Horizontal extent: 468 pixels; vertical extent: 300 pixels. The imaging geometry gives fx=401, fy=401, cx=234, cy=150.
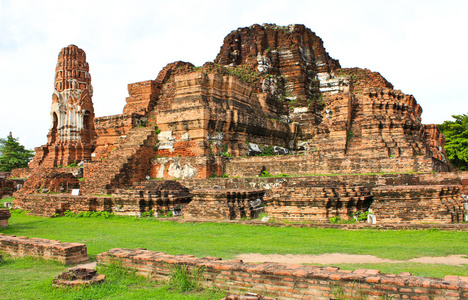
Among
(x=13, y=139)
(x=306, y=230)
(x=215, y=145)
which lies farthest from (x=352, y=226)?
(x=13, y=139)

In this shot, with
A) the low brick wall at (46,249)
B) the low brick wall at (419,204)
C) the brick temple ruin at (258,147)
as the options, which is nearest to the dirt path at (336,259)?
the low brick wall at (46,249)

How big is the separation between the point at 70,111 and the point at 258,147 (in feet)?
45.3

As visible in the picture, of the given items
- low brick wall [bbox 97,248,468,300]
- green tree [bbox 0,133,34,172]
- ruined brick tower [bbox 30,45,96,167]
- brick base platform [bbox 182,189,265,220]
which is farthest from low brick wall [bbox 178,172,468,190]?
green tree [bbox 0,133,34,172]

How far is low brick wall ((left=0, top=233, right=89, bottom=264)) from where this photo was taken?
5.96 metres

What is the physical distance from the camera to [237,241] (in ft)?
24.5

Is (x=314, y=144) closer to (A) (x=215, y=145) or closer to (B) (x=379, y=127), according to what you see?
(B) (x=379, y=127)

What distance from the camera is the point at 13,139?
37938 mm

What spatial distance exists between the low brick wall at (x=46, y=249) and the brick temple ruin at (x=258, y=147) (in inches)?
182

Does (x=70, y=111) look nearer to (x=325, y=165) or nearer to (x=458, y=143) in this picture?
(x=325, y=165)

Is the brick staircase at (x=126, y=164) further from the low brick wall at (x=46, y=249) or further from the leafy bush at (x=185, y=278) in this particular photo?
the leafy bush at (x=185, y=278)

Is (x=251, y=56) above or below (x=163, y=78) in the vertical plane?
above

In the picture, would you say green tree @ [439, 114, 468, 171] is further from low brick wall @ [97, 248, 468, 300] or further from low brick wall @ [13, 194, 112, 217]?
Result: low brick wall @ [97, 248, 468, 300]

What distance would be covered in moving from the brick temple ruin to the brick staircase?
53mm

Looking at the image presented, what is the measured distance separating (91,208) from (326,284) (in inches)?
404
